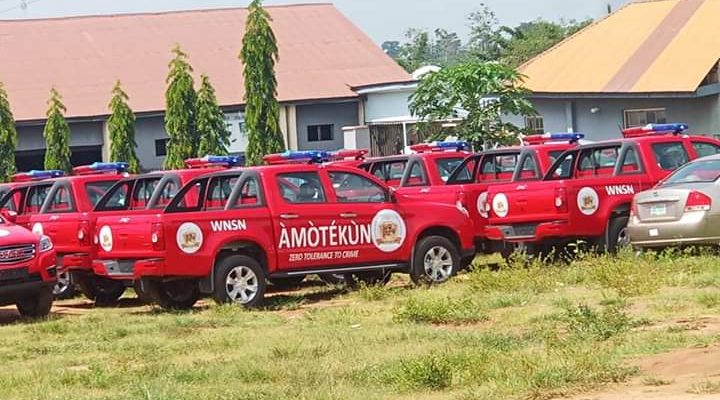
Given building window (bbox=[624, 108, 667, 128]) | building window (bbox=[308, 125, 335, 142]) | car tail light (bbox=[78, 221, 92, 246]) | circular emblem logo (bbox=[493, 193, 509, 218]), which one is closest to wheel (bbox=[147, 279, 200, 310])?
car tail light (bbox=[78, 221, 92, 246])

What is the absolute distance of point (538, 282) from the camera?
16.5m

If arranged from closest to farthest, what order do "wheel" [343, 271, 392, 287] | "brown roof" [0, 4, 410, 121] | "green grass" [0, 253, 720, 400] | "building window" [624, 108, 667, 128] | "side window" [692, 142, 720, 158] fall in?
"green grass" [0, 253, 720, 400] < "wheel" [343, 271, 392, 287] < "side window" [692, 142, 720, 158] < "building window" [624, 108, 667, 128] < "brown roof" [0, 4, 410, 121]

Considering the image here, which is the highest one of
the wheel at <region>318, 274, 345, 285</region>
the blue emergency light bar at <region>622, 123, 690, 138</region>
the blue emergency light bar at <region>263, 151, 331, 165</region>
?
the blue emergency light bar at <region>622, 123, 690, 138</region>

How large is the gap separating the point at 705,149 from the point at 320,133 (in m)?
29.9

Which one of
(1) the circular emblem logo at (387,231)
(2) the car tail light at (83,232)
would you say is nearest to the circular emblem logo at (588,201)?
(1) the circular emblem logo at (387,231)

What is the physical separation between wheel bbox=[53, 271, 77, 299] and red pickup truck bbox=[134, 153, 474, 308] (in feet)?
10.9

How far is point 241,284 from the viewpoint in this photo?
664 inches

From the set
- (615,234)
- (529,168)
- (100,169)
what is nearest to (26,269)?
(100,169)

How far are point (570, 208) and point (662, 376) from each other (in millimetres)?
9117

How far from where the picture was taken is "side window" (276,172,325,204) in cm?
1738

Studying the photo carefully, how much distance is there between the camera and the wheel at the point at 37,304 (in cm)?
1752

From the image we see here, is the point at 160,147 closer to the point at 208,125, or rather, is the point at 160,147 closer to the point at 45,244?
the point at 208,125

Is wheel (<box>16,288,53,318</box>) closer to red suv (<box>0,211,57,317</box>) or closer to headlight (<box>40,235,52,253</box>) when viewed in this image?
red suv (<box>0,211,57,317</box>)

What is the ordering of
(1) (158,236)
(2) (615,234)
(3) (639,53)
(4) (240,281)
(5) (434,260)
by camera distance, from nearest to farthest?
(1) (158,236) → (4) (240,281) → (5) (434,260) → (2) (615,234) → (3) (639,53)
